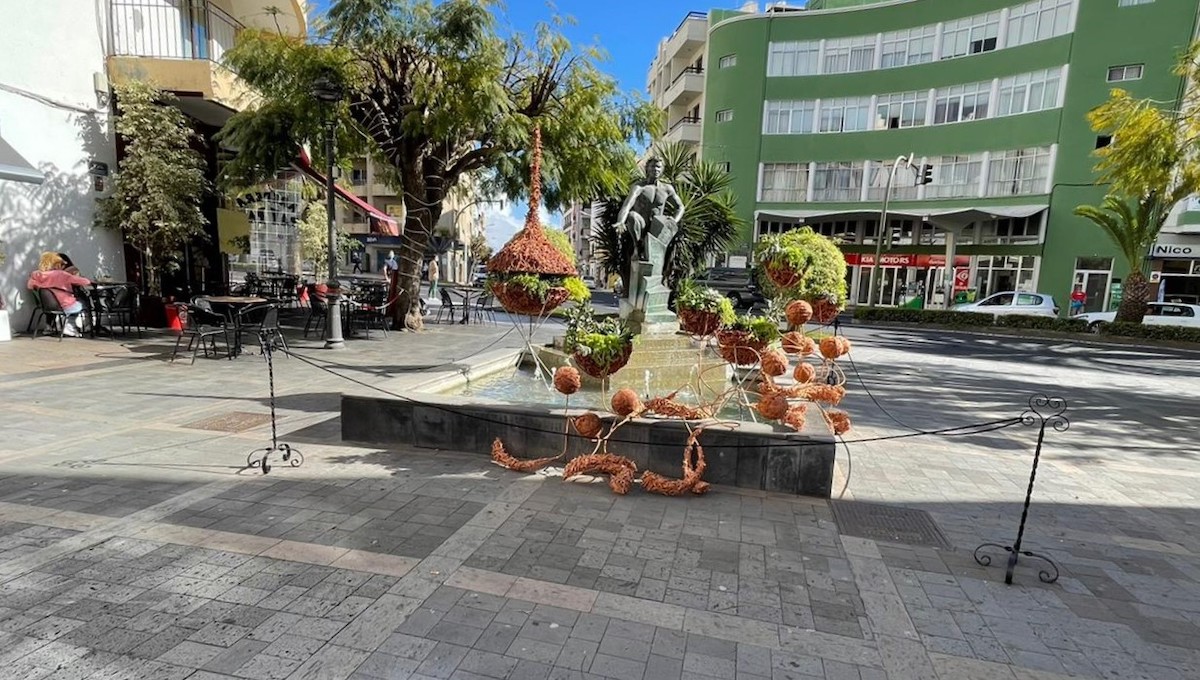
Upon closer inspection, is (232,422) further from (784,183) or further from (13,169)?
(784,183)

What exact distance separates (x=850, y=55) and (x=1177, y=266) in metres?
18.1

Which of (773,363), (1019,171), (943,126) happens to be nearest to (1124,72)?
(1019,171)

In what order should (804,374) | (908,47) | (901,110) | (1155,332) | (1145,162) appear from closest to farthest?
(804,374) < (1145,162) < (1155,332) < (908,47) < (901,110)

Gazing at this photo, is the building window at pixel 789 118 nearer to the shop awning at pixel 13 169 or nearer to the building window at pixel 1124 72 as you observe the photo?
the building window at pixel 1124 72

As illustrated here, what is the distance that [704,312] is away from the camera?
623 centimetres

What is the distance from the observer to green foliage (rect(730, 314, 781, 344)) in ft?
20.1

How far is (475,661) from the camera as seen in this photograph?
2.54m

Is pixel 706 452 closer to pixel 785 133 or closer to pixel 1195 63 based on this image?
pixel 1195 63

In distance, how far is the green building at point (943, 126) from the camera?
26.0 metres

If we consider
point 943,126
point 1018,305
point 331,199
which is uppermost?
point 943,126

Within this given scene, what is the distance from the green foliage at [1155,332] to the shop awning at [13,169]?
26635 mm

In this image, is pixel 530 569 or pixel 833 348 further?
pixel 833 348

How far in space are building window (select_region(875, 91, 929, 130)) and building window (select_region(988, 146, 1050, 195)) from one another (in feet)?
14.0

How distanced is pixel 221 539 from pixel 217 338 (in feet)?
29.3
